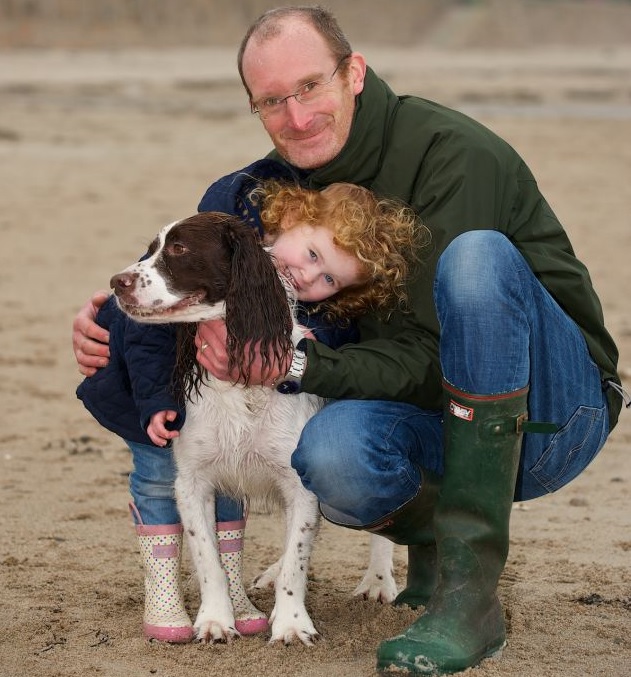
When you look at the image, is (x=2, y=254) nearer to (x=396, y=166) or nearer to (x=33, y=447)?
(x=33, y=447)

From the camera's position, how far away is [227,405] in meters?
3.58

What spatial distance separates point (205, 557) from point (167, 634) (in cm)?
23

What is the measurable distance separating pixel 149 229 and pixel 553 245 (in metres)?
7.51

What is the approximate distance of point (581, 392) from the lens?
345 cm

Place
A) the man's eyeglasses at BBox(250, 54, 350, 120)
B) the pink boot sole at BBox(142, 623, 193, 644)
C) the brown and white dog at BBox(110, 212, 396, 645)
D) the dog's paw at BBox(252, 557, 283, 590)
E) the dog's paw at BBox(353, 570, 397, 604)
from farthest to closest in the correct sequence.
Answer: the dog's paw at BBox(252, 557, 283, 590), the dog's paw at BBox(353, 570, 397, 604), the man's eyeglasses at BBox(250, 54, 350, 120), the pink boot sole at BBox(142, 623, 193, 644), the brown and white dog at BBox(110, 212, 396, 645)

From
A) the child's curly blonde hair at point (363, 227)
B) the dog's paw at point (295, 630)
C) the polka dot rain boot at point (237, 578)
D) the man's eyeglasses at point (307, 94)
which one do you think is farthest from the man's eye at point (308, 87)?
the dog's paw at point (295, 630)

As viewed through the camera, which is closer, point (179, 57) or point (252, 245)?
point (252, 245)

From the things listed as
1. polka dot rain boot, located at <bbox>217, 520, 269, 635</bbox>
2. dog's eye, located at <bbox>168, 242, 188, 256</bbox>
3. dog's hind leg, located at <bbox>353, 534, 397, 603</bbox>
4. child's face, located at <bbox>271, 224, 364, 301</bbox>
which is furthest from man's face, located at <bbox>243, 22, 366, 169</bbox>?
dog's hind leg, located at <bbox>353, 534, 397, 603</bbox>

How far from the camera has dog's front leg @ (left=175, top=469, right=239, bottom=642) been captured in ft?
11.8

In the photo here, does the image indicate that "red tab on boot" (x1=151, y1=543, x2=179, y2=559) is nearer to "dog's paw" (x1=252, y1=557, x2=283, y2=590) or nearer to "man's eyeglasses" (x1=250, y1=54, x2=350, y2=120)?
"dog's paw" (x1=252, y1=557, x2=283, y2=590)

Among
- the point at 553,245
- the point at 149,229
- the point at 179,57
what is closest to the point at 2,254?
the point at 149,229

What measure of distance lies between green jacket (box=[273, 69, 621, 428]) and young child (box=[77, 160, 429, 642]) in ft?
0.26

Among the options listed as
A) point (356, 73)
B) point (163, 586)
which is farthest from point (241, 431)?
point (356, 73)

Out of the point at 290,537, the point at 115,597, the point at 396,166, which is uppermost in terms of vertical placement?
the point at 396,166
